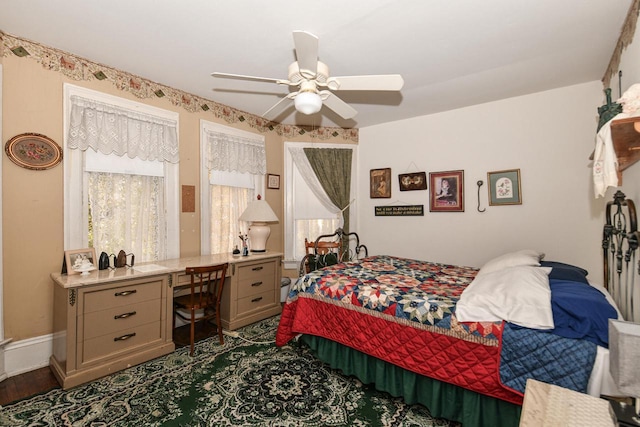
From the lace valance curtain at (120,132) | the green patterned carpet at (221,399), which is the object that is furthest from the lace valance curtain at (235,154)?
the green patterned carpet at (221,399)

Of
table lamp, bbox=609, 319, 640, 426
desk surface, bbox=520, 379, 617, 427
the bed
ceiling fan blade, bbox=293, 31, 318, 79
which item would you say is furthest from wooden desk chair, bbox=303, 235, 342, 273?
table lamp, bbox=609, 319, 640, 426

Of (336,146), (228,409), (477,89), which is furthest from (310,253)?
(477,89)

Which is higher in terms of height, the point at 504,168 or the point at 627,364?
the point at 504,168

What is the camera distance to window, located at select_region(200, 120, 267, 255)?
356cm

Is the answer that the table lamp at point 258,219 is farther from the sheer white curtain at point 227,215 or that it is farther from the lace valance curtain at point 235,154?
the lace valance curtain at point 235,154

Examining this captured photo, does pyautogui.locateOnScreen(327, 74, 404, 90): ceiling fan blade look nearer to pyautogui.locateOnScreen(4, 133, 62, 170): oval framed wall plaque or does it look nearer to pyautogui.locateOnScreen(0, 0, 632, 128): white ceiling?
pyautogui.locateOnScreen(0, 0, 632, 128): white ceiling

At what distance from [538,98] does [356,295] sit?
9.77ft

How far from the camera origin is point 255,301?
3.47 meters

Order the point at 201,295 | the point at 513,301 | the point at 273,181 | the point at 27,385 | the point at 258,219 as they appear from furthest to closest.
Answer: the point at 273,181 → the point at 258,219 → the point at 201,295 → the point at 27,385 → the point at 513,301

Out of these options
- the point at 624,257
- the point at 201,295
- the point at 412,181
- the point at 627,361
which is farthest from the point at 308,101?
the point at 412,181

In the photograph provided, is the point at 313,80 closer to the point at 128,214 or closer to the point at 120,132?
the point at 120,132

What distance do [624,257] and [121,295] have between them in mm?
3709

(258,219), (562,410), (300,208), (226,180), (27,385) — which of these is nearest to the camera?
(562,410)

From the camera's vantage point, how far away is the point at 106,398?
80.4 inches
